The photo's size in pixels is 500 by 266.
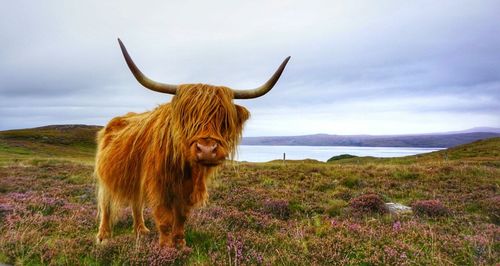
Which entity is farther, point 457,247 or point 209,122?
point 457,247

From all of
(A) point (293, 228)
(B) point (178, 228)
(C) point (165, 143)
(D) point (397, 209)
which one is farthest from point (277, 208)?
(C) point (165, 143)

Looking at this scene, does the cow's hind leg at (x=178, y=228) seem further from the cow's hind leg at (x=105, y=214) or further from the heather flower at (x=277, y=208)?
the heather flower at (x=277, y=208)

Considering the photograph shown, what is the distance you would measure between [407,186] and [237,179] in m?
5.79

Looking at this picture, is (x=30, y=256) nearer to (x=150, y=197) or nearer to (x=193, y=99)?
(x=150, y=197)

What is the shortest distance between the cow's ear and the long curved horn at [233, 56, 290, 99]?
199 millimetres

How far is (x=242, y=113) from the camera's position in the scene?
15.8 ft

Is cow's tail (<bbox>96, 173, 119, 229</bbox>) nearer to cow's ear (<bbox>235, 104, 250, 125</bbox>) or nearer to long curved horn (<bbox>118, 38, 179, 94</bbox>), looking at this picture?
long curved horn (<bbox>118, 38, 179, 94</bbox>)

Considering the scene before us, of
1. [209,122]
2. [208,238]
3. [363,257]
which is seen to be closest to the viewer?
[209,122]

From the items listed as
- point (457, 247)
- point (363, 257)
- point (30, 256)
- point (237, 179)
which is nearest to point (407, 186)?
point (237, 179)

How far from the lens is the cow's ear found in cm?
479

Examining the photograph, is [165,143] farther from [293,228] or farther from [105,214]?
[293,228]

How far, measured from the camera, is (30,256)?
4.39 meters

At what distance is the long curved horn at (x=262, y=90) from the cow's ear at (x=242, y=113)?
0.20 meters

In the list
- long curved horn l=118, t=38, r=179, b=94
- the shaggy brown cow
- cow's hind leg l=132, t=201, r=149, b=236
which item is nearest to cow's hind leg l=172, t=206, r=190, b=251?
the shaggy brown cow
